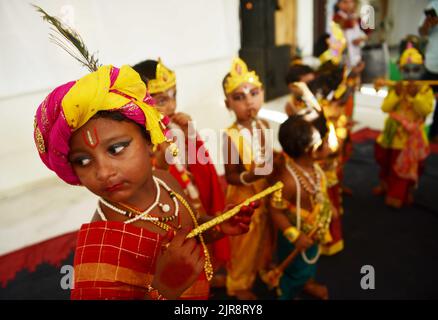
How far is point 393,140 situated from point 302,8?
5.92 meters

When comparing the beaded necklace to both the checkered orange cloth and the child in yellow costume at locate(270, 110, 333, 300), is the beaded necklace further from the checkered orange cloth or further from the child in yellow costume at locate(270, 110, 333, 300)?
the child in yellow costume at locate(270, 110, 333, 300)

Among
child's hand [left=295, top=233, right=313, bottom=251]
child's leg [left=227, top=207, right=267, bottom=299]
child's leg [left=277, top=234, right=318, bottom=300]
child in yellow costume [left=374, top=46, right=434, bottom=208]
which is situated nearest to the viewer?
child's hand [left=295, top=233, right=313, bottom=251]

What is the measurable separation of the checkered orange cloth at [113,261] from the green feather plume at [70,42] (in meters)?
0.49

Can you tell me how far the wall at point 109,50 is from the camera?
1.07 meters

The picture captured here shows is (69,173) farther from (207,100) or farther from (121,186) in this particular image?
(207,100)

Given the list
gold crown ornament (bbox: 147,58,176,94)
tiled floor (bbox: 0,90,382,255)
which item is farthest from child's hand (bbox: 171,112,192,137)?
tiled floor (bbox: 0,90,382,255)

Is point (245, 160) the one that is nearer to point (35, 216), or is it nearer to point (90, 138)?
point (90, 138)

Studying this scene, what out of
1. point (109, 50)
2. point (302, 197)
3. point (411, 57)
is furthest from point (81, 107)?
point (411, 57)

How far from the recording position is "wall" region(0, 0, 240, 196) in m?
1.07

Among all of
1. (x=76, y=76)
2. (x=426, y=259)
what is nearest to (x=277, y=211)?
(x=76, y=76)

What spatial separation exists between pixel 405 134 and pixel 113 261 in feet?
8.41

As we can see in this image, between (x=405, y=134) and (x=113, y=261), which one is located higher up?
(x=113, y=261)

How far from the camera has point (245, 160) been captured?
1.89m

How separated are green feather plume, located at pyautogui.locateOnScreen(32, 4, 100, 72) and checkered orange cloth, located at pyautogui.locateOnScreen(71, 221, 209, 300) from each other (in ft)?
1.60
